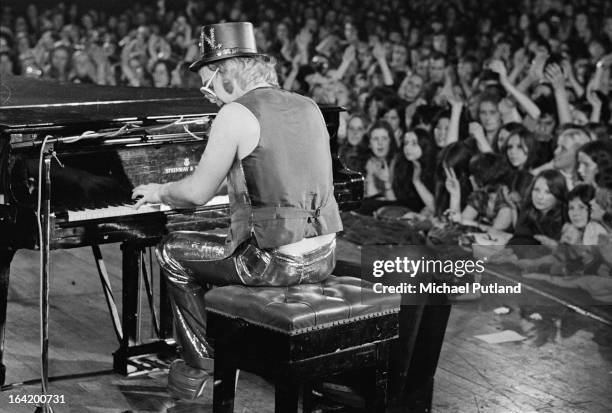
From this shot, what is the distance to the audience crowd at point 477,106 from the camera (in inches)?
225

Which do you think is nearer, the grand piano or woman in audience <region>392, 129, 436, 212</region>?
the grand piano

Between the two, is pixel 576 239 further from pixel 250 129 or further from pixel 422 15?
pixel 422 15

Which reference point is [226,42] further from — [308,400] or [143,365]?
[143,365]

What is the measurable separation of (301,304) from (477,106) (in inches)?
152

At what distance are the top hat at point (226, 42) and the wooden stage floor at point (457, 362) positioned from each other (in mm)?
1308

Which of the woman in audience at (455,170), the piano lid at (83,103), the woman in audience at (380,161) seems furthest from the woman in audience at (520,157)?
the piano lid at (83,103)

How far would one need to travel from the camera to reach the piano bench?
308 cm

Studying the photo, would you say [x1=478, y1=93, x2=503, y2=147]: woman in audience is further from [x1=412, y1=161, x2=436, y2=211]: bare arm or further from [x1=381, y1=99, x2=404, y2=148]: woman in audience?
[x1=381, y1=99, x2=404, y2=148]: woman in audience

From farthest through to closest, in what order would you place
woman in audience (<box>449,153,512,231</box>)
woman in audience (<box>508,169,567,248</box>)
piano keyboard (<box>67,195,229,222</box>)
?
woman in audience (<box>449,153,512,231</box>)
woman in audience (<box>508,169,567,248</box>)
piano keyboard (<box>67,195,229,222</box>)

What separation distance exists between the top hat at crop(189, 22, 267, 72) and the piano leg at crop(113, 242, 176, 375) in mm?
961

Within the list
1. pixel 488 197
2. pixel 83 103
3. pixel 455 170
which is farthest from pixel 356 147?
pixel 83 103

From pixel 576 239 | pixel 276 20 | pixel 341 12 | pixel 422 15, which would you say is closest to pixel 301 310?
pixel 576 239

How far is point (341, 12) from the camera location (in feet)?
34.3

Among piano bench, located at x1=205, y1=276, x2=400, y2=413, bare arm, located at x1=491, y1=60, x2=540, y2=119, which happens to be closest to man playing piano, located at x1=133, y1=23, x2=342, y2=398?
piano bench, located at x1=205, y1=276, x2=400, y2=413
